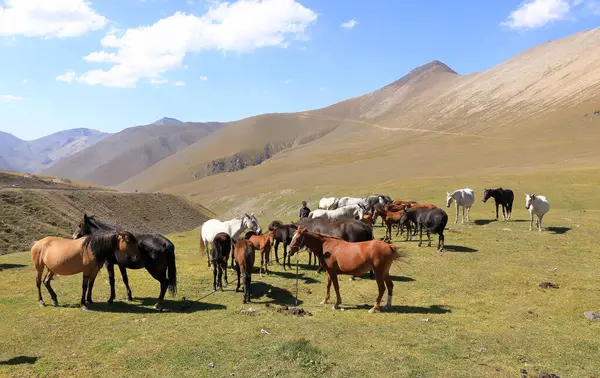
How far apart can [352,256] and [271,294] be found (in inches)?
151

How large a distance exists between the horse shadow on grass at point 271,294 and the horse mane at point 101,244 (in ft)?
17.2

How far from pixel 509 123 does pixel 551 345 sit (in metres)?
147

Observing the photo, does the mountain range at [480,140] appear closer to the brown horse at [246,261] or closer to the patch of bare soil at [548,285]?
the patch of bare soil at [548,285]

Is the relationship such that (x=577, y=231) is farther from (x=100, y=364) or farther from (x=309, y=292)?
(x=100, y=364)

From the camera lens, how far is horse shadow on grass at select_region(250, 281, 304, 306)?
14172 millimetres

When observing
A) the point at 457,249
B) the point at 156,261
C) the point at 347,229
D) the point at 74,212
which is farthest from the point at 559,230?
the point at 74,212

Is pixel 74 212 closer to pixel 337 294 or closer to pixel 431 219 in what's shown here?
pixel 431 219

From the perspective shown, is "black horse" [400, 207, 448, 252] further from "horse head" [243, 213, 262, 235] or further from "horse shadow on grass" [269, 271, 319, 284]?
"horse head" [243, 213, 262, 235]

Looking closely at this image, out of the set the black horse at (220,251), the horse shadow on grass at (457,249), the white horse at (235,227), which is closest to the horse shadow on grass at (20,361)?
the black horse at (220,251)

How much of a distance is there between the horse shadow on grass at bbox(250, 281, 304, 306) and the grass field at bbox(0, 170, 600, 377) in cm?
4

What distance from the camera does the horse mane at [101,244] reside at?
13133 millimetres

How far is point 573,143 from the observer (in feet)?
304

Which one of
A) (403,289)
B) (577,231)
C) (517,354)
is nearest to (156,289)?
(403,289)

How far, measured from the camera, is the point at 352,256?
13148 mm
